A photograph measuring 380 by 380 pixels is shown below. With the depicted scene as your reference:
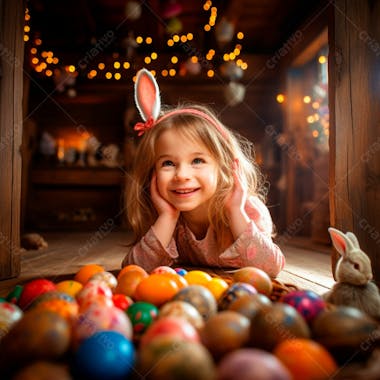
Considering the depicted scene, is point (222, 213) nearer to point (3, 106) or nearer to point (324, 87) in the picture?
point (3, 106)

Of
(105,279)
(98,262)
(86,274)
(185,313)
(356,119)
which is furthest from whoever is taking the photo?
(98,262)

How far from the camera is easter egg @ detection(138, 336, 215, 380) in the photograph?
522 mm

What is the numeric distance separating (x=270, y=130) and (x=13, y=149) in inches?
169

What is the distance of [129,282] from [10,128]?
864mm

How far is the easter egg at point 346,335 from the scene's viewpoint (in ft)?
2.18

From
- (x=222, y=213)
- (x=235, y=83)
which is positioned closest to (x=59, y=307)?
(x=222, y=213)

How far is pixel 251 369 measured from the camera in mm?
505

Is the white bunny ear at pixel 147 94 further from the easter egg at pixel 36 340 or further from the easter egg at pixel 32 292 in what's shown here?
the easter egg at pixel 36 340

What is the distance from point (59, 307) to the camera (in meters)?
0.79

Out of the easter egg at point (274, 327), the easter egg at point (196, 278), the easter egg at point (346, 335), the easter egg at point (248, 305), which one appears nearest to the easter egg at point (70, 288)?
the easter egg at point (196, 278)

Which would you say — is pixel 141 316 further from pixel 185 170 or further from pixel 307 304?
pixel 185 170

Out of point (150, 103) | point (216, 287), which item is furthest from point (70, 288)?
point (150, 103)

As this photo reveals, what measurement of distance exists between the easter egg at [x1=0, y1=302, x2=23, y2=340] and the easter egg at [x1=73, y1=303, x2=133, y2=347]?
189 mm

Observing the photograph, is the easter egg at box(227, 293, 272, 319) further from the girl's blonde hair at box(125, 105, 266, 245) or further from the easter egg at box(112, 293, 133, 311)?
the girl's blonde hair at box(125, 105, 266, 245)
